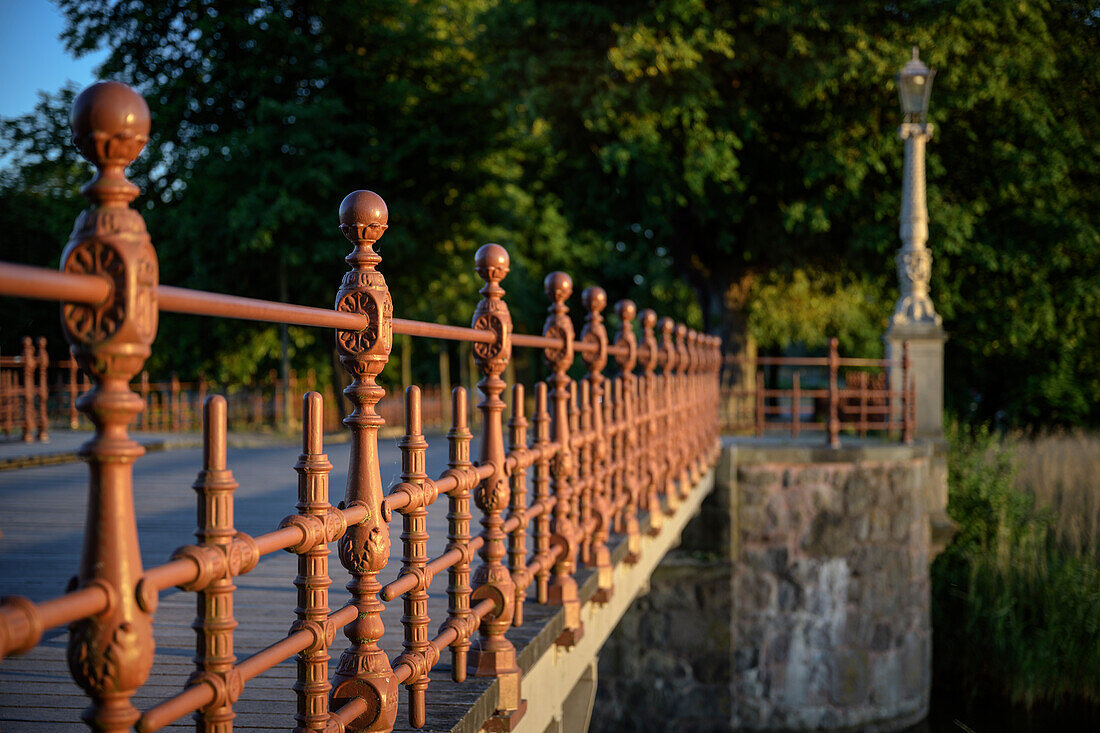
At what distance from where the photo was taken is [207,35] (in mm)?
20844

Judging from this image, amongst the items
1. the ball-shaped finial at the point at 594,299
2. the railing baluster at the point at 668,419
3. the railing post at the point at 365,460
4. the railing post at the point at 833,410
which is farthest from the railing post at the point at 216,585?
the railing post at the point at 833,410

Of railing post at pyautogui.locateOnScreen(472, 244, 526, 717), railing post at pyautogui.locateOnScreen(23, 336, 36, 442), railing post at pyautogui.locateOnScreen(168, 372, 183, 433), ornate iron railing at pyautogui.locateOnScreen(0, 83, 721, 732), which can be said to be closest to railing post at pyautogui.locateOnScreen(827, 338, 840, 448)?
ornate iron railing at pyautogui.locateOnScreen(0, 83, 721, 732)

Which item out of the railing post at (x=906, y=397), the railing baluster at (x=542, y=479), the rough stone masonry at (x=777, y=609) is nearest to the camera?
the railing baluster at (x=542, y=479)

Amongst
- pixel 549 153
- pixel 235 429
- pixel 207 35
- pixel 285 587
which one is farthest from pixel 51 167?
pixel 285 587

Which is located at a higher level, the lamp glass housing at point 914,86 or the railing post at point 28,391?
the lamp glass housing at point 914,86

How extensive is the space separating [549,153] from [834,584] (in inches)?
423

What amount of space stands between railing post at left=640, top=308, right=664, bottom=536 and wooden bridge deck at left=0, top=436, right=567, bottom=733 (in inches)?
52.4

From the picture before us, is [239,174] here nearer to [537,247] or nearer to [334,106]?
[334,106]

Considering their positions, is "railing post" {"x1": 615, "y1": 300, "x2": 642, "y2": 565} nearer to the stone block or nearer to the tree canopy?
the stone block

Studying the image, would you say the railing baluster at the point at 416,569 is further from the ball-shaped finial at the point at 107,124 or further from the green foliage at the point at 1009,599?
the green foliage at the point at 1009,599

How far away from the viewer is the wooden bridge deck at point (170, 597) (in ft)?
9.30

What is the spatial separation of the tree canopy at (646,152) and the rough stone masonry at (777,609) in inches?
211

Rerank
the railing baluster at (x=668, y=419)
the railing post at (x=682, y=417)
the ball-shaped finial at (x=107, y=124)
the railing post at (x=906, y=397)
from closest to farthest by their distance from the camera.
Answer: the ball-shaped finial at (x=107, y=124), the railing baluster at (x=668, y=419), the railing post at (x=682, y=417), the railing post at (x=906, y=397)

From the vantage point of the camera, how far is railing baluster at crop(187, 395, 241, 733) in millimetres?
1605
